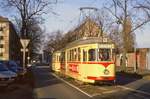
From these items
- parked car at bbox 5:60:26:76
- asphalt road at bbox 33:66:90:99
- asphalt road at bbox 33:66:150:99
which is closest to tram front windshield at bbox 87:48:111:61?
asphalt road at bbox 33:66:150:99

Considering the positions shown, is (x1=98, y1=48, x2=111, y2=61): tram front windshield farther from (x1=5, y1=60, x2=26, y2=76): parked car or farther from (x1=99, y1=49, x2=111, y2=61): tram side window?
(x1=5, y1=60, x2=26, y2=76): parked car

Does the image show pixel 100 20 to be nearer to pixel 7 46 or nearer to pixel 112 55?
pixel 112 55

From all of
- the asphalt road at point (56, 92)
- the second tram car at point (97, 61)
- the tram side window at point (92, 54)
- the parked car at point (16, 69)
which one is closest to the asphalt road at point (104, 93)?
the asphalt road at point (56, 92)

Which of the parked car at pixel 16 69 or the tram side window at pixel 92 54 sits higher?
the tram side window at pixel 92 54

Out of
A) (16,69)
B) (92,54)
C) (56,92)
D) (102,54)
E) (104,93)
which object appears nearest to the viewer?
(104,93)

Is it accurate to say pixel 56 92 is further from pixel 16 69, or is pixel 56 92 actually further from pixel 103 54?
pixel 16 69

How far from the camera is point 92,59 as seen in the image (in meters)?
31.0

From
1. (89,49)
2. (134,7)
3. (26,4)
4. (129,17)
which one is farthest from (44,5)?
(89,49)

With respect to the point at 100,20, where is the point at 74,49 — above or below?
below

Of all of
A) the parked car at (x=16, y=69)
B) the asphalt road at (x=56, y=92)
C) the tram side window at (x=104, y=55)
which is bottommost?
the asphalt road at (x=56, y=92)

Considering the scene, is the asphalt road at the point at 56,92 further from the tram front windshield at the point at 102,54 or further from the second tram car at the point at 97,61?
the tram front windshield at the point at 102,54

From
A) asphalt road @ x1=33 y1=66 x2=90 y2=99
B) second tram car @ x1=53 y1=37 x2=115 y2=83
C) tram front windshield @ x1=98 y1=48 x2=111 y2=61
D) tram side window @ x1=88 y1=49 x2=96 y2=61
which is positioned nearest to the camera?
asphalt road @ x1=33 y1=66 x2=90 y2=99

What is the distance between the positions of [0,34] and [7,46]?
4276 millimetres

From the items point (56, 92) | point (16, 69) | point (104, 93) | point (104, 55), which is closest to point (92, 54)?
point (104, 55)
